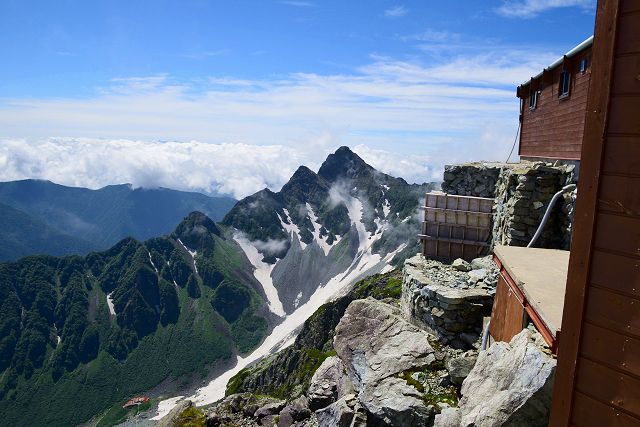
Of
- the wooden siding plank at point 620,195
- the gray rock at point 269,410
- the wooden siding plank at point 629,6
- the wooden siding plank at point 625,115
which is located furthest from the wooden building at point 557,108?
the gray rock at point 269,410

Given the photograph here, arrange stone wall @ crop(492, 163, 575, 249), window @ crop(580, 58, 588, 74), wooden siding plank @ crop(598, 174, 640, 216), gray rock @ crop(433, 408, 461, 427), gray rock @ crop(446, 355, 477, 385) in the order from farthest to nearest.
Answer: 1. window @ crop(580, 58, 588, 74)
2. stone wall @ crop(492, 163, 575, 249)
3. gray rock @ crop(446, 355, 477, 385)
4. gray rock @ crop(433, 408, 461, 427)
5. wooden siding plank @ crop(598, 174, 640, 216)

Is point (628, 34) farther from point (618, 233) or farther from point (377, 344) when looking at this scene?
point (377, 344)

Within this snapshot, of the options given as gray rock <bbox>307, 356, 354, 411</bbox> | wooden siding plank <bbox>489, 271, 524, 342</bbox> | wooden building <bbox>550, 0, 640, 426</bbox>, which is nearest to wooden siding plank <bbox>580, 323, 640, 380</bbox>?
wooden building <bbox>550, 0, 640, 426</bbox>

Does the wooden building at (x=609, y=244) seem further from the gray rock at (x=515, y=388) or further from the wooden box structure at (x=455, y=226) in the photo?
the wooden box structure at (x=455, y=226)

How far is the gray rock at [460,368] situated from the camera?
13.4m

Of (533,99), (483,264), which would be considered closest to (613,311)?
(483,264)

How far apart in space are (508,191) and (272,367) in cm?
7901

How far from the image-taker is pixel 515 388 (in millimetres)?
9203

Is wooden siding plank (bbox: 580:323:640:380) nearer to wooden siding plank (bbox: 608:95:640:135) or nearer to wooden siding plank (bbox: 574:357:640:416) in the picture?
wooden siding plank (bbox: 574:357:640:416)

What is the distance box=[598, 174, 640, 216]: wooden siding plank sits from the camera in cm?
501

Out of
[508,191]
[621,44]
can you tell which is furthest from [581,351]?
[508,191]

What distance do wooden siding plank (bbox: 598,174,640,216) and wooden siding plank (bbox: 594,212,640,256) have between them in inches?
1.0

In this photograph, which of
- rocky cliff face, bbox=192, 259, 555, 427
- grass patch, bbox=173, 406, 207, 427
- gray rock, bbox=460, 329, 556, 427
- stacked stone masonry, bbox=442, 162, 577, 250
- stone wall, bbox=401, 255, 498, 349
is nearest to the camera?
gray rock, bbox=460, 329, 556, 427

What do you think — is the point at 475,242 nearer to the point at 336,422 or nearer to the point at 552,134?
the point at 552,134
